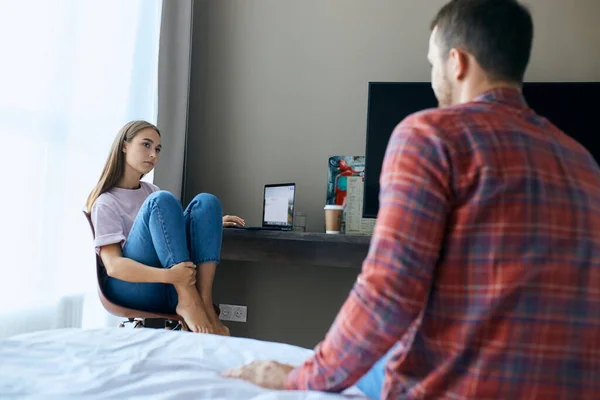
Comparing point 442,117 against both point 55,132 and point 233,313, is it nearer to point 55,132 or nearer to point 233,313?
point 55,132

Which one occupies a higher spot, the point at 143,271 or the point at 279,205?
the point at 279,205

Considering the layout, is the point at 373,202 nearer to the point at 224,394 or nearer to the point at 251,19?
the point at 251,19

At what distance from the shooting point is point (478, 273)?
2.21ft

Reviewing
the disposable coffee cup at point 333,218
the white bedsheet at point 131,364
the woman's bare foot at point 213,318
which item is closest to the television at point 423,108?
the disposable coffee cup at point 333,218

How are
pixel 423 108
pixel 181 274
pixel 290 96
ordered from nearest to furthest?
pixel 181 274 → pixel 423 108 → pixel 290 96

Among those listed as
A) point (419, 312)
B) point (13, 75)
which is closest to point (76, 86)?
point (13, 75)

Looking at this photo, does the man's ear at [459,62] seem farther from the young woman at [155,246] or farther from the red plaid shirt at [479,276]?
the young woman at [155,246]

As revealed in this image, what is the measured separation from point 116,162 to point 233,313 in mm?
1067

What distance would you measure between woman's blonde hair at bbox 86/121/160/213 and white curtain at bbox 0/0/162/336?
0.47 ft

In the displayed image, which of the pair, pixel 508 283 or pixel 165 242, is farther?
pixel 165 242

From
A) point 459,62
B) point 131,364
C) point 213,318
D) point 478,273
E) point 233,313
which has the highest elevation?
point 459,62

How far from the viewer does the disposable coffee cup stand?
2.55m

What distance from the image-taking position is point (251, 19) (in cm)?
295

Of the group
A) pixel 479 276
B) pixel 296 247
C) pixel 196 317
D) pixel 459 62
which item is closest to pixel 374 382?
pixel 479 276
